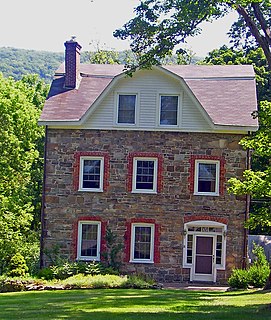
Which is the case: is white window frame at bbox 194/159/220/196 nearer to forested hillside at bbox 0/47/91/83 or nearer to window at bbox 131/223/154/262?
window at bbox 131/223/154/262

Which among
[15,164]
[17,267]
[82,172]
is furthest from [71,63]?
[17,267]

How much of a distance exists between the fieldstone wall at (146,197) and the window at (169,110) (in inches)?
19.5

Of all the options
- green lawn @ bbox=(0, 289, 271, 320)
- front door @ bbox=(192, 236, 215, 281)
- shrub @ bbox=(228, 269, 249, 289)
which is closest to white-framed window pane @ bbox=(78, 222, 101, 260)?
front door @ bbox=(192, 236, 215, 281)

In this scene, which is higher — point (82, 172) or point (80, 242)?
point (82, 172)

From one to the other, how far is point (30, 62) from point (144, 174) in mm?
89014

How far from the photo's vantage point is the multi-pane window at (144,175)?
86.4ft

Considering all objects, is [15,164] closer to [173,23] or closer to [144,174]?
[144,174]

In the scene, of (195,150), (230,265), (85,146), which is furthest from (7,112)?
(230,265)

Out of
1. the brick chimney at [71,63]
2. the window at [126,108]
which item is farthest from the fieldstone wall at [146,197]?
the brick chimney at [71,63]

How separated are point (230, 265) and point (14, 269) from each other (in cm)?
890

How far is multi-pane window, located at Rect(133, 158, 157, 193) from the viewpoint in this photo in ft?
86.4

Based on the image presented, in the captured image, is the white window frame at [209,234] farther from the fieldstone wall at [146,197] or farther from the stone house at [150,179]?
the fieldstone wall at [146,197]

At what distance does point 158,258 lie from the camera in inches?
1021

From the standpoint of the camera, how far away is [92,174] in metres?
26.6
